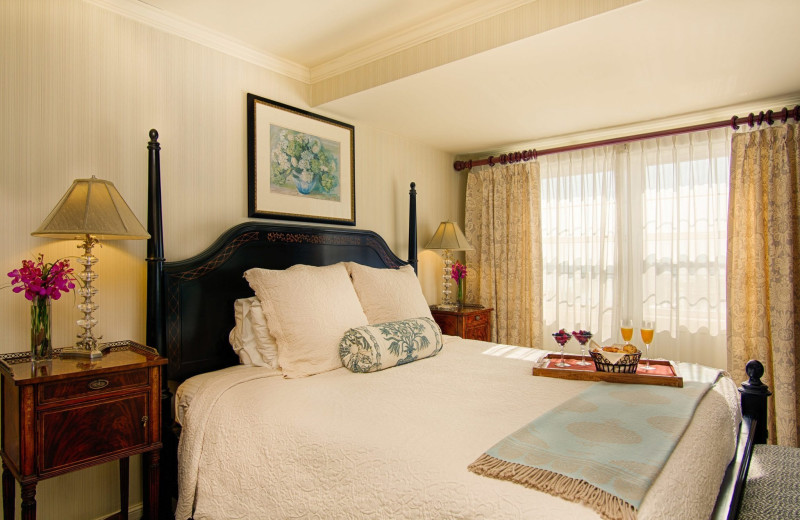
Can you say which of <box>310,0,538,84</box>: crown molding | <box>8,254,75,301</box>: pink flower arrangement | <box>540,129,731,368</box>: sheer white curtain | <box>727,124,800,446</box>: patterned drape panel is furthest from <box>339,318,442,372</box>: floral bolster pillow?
<box>727,124,800,446</box>: patterned drape panel

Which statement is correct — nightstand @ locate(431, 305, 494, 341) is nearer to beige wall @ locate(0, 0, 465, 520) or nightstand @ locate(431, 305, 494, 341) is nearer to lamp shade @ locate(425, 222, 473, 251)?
lamp shade @ locate(425, 222, 473, 251)

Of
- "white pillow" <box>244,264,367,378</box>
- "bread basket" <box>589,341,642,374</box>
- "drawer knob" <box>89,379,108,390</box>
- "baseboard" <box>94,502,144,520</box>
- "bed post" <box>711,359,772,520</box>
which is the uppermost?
"white pillow" <box>244,264,367,378</box>

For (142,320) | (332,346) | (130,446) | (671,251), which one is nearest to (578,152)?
(671,251)

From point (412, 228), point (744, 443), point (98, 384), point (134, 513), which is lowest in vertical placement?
point (134, 513)

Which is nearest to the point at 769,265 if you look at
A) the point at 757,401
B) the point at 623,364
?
the point at 757,401

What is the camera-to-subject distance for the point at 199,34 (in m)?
2.52

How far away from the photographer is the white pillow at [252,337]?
7.48 ft

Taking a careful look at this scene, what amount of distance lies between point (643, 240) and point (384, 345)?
2.44 meters

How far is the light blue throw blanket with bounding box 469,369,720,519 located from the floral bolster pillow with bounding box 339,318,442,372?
2.89 ft

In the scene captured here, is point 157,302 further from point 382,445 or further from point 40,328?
point 382,445

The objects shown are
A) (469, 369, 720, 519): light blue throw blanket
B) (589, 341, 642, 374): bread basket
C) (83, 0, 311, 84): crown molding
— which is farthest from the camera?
(83, 0, 311, 84): crown molding

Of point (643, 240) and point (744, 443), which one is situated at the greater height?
point (643, 240)

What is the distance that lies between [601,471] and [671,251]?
112 inches

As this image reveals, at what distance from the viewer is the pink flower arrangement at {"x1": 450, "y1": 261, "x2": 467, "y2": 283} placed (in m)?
4.09
